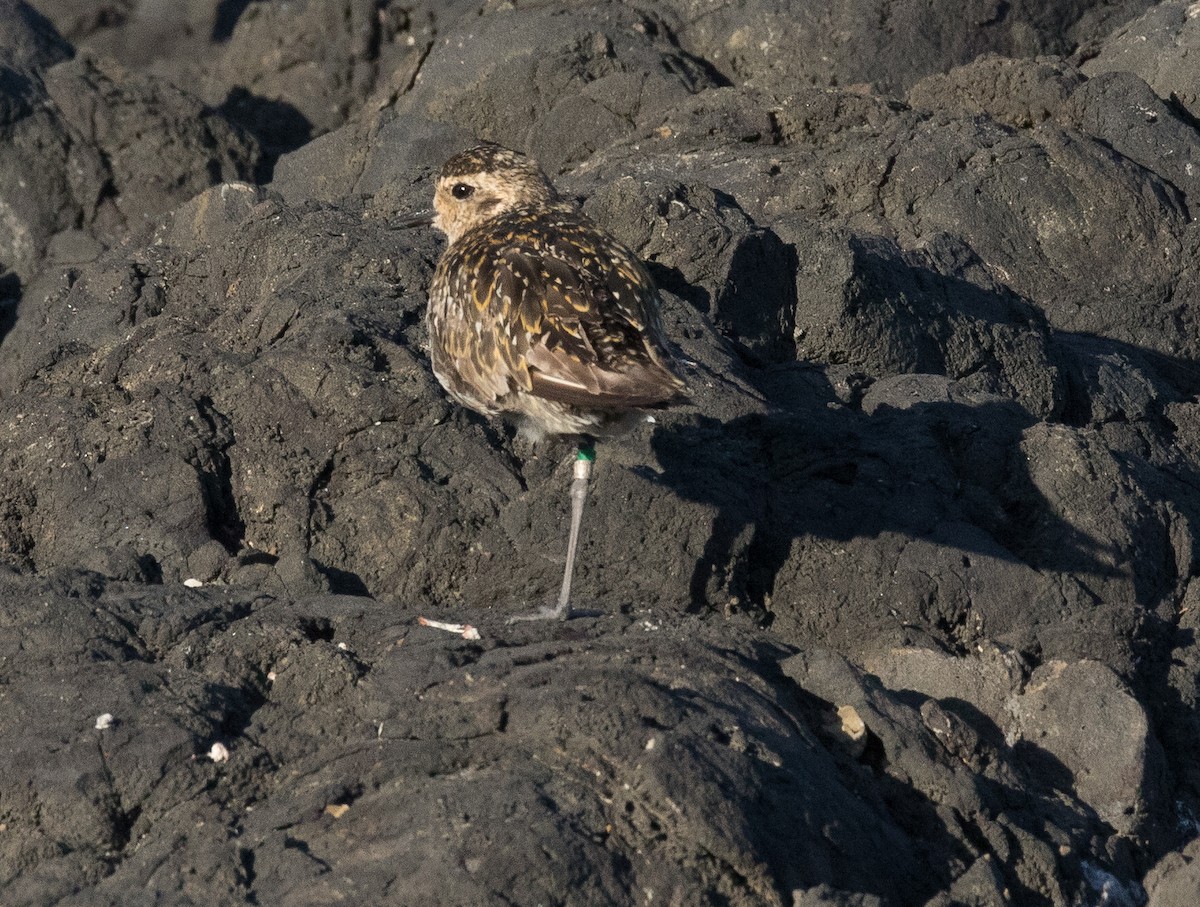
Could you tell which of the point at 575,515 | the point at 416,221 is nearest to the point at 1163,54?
the point at 416,221

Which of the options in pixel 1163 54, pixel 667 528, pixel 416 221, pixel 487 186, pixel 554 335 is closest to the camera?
pixel 554 335

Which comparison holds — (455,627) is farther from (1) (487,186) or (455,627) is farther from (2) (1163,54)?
(2) (1163,54)

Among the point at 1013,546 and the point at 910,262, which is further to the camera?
the point at 910,262

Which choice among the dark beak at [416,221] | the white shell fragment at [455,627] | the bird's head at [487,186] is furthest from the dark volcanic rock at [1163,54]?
the white shell fragment at [455,627]

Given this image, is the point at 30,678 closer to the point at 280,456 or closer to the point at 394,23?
the point at 280,456

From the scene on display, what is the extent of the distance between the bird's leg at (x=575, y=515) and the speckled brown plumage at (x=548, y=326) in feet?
0.40

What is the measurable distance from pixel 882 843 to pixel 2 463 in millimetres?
4695

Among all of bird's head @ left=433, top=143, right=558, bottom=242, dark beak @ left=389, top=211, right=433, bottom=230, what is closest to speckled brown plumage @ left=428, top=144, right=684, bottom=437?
bird's head @ left=433, top=143, right=558, bottom=242

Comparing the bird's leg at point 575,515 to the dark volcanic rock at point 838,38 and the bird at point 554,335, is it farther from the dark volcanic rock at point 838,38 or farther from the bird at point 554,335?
the dark volcanic rock at point 838,38

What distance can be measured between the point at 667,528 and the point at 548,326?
3.52ft

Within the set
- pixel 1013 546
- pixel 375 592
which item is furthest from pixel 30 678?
pixel 1013 546

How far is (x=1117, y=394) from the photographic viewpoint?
10383 mm

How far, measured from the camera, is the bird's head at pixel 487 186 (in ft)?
29.2

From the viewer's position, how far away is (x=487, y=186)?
892 centimetres
